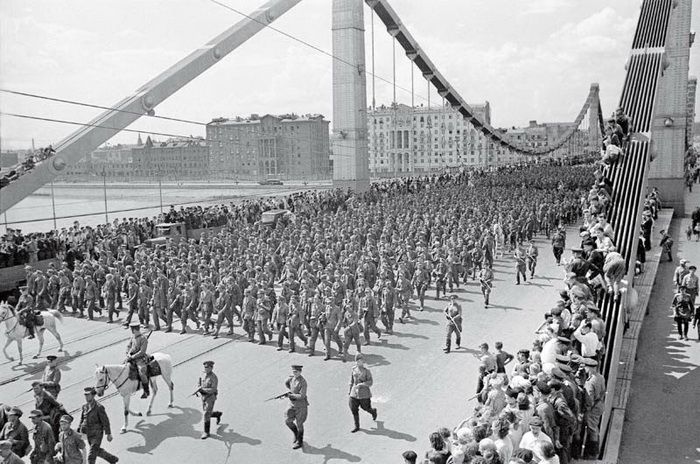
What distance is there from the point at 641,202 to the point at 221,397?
10403 mm

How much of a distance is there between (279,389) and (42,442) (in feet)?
13.7

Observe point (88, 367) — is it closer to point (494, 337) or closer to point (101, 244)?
point (494, 337)

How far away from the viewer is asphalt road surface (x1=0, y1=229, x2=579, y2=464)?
8.70 meters

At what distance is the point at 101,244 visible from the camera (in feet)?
72.1

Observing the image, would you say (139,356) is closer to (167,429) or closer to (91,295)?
(167,429)

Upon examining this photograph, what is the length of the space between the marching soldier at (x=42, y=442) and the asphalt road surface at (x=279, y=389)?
4.03 ft

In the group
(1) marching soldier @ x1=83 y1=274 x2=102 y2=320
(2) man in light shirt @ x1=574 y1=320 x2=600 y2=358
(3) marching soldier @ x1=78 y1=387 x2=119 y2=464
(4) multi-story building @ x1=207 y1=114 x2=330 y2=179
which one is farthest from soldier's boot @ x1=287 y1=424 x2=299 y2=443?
(4) multi-story building @ x1=207 y1=114 x2=330 y2=179

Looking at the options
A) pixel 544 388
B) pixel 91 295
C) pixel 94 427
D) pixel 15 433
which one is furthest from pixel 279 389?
pixel 91 295

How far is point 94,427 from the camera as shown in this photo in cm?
803

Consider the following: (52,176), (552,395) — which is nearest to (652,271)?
(552,395)

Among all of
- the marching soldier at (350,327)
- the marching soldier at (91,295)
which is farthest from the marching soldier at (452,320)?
the marching soldier at (91,295)

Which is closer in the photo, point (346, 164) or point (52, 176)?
point (52, 176)

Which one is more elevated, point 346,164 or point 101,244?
point 346,164

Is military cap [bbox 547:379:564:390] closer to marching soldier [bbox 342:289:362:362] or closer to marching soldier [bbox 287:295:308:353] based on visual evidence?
marching soldier [bbox 342:289:362:362]
